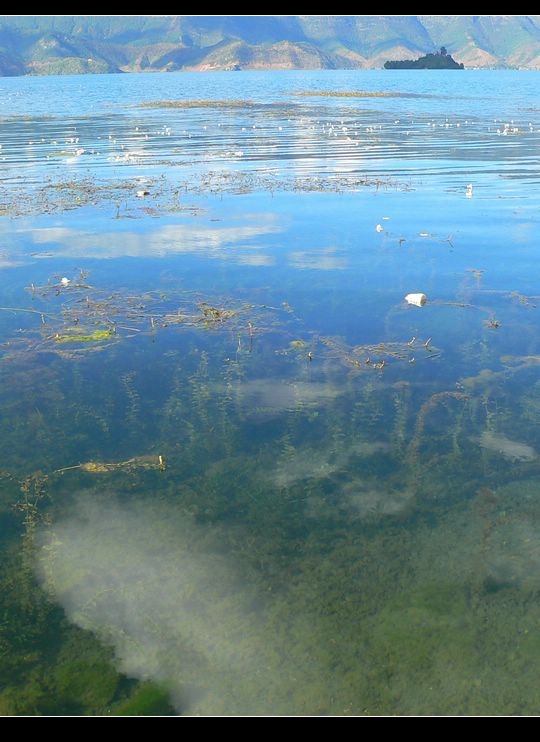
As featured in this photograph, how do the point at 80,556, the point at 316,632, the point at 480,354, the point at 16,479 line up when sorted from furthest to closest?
the point at 480,354 < the point at 16,479 < the point at 80,556 < the point at 316,632

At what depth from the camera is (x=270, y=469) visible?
9.11 m

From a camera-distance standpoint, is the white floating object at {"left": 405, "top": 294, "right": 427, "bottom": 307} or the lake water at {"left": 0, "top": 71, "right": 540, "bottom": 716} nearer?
the lake water at {"left": 0, "top": 71, "right": 540, "bottom": 716}

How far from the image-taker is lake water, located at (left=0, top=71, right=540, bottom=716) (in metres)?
6.11

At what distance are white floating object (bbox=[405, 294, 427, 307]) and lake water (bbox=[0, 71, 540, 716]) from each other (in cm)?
7

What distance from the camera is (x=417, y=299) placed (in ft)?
49.7

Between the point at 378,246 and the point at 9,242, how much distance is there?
12055mm

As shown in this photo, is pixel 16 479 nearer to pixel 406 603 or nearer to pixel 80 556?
pixel 80 556

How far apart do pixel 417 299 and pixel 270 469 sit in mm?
7656

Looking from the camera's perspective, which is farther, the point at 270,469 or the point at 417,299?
the point at 417,299

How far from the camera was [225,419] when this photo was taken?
10.4 m

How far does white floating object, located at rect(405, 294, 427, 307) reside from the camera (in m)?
15.1

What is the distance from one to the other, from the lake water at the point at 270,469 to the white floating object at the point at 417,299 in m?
0.07

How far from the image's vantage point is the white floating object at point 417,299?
1513 centimetres
